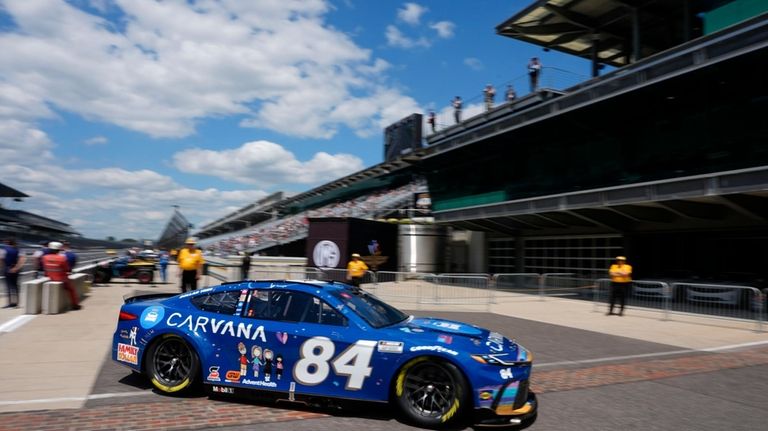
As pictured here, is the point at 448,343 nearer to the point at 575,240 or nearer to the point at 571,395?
the point at 571,395

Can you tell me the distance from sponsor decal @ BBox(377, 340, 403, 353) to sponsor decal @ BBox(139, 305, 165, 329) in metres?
2.55

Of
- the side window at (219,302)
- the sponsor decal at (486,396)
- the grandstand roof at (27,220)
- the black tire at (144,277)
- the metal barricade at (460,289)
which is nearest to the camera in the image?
the sponsor decal at (486,396)

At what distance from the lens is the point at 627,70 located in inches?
727

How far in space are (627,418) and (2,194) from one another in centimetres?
8154

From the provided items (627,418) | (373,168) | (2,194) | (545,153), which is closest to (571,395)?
(627,418)

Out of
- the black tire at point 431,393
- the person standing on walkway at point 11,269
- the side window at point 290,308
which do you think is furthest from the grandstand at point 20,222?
the black tire at point 431,393

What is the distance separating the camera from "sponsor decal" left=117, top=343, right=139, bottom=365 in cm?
602

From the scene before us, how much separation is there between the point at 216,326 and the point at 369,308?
1.64 metres

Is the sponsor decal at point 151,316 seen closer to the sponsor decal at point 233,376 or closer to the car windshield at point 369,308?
the sponsor decal at point 233,376

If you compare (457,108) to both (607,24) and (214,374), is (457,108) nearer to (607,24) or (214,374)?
(607,24)

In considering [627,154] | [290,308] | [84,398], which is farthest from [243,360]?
[627,154]

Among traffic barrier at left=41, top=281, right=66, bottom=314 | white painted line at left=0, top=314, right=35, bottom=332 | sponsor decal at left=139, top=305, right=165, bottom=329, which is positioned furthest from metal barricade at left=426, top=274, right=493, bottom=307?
sponsor decal at left=139, top=305, right=165, bottom=329

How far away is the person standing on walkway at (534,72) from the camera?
958 inches

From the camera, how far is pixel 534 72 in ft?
80.2
